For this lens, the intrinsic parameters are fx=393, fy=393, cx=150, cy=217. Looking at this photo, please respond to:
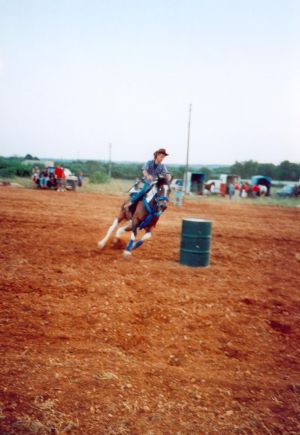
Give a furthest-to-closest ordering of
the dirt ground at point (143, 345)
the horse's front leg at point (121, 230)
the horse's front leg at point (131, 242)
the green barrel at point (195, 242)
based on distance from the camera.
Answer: the horse's front leg at point (121, 230), the horse's front leg at point (131, 242), the green barrel at point (195, 242), the dirt ground at point (143, 345)

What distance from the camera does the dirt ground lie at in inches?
139

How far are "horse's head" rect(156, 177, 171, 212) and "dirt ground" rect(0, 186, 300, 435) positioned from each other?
1.37 m

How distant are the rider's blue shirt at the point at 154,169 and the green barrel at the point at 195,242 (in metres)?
1.20

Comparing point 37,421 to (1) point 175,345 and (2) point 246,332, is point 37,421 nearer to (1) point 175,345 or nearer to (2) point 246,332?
(1) point 175,345

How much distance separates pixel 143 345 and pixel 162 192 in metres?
4.15

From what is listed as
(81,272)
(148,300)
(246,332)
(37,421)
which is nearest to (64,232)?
(81,272)

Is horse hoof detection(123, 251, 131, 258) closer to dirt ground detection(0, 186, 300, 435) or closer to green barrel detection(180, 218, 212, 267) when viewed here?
dirt ground detection(0, 186, 300, 435)

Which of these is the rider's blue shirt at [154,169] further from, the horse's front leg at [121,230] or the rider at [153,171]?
the horse's front leg at [121,230]

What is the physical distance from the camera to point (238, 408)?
12.5 feet

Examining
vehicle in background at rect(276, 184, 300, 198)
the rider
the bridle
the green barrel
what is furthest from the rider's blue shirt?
vehicle in background at rect(276, 184, 300, 198)

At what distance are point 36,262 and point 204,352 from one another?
4.39 metres

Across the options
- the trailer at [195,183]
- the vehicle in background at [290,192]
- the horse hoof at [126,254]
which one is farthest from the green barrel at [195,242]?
the vehicle in background at [290,192]

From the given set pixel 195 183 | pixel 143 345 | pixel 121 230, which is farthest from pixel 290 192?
pixel 143 345

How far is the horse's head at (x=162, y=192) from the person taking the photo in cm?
838
